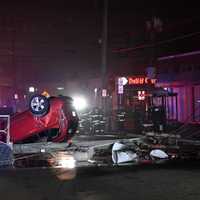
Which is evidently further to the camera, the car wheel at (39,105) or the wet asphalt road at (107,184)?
the car wheel at (39,105)

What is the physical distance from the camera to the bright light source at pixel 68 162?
36.2ft

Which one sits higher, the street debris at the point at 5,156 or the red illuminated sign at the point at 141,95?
the red illuminated sign at the point at 141,95

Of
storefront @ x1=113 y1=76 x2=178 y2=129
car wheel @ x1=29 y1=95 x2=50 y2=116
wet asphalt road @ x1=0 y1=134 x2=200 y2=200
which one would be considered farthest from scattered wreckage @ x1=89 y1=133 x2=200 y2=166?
storefront @ x1=113 y1=76 x2=178 y2=129

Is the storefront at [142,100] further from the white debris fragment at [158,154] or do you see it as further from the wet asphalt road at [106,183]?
the wet asphalt road at [106,183]

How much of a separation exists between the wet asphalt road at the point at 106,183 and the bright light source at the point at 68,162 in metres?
0.63

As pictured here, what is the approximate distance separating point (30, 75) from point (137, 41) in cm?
1638

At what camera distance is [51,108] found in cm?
1426

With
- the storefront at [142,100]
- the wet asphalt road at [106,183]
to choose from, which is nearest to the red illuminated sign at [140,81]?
the storefront at [142,100]

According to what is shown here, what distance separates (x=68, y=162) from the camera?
11.9 m

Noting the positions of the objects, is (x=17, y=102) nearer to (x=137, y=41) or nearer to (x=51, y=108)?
(x=137, y=41)

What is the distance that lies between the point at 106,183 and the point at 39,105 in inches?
228

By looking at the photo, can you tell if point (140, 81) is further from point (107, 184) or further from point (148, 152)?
point (107, 184)

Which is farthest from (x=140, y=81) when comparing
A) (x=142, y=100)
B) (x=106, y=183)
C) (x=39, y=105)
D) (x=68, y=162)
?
(x=106, y=183)

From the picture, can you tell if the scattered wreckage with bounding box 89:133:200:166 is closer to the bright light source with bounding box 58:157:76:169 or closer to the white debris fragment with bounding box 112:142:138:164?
the white debris fragment with bounding box 112:142:138:164
